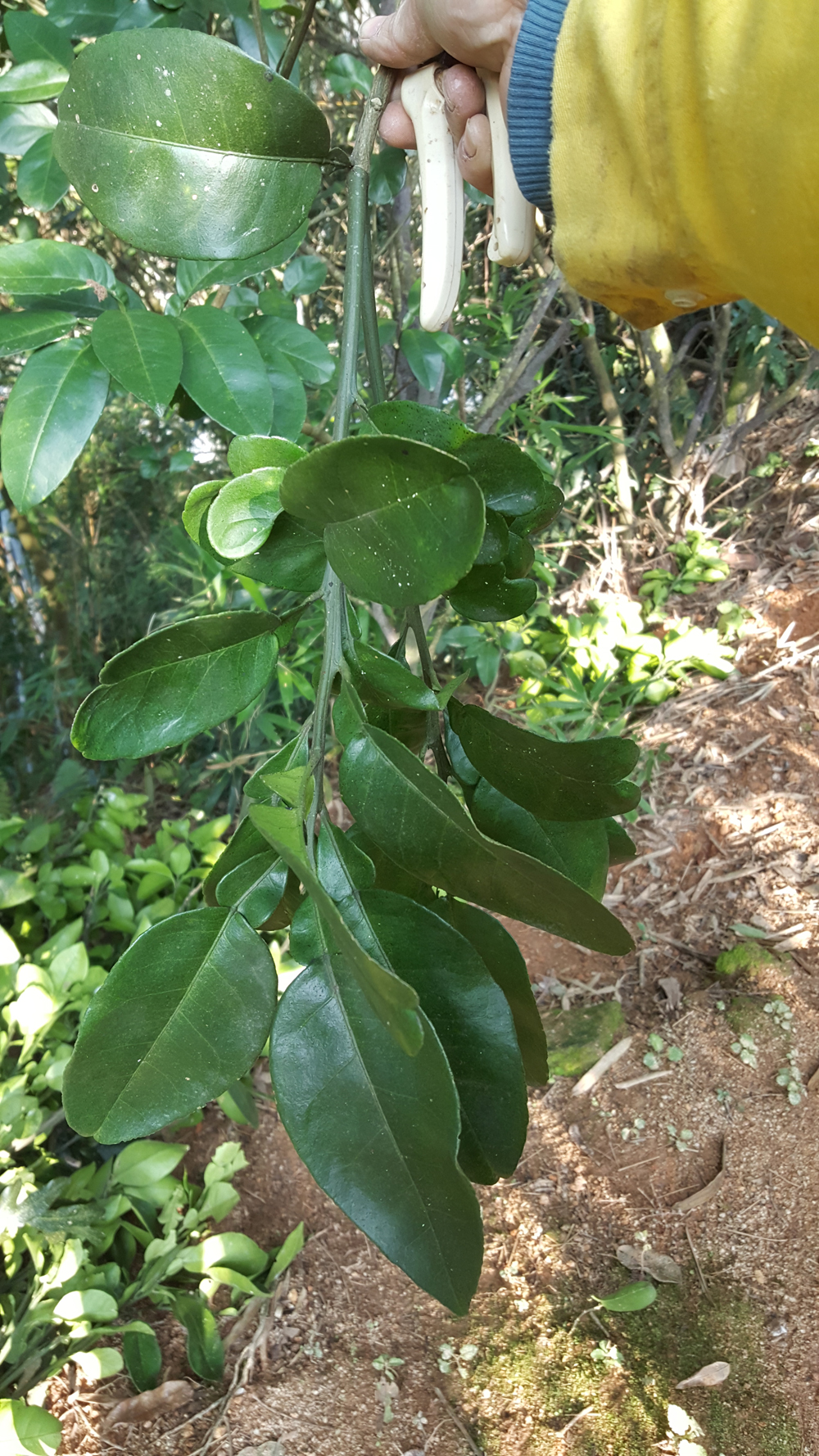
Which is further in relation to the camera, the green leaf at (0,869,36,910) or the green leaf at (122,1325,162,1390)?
the green leaf at (0,869,36,910)

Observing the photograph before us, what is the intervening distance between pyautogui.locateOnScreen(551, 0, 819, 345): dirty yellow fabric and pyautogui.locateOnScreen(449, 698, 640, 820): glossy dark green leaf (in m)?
0.25

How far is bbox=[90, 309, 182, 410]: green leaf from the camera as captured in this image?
571 mm

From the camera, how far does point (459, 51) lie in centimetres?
60

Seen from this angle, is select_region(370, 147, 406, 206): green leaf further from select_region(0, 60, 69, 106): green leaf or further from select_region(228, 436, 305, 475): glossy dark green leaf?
select_region(228, 436, 305, 475): glossy dark green leaf

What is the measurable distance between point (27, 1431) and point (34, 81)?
1253mm

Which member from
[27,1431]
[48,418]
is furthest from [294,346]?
[27,1431]

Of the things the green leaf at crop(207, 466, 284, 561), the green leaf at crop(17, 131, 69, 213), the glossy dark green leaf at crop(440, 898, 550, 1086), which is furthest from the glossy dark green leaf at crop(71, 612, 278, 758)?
the green leaf at crop(17, 131, 69, 213)

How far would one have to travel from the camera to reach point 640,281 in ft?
1.64

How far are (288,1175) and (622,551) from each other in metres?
1.79

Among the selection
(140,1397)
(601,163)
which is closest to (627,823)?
(140,1397)

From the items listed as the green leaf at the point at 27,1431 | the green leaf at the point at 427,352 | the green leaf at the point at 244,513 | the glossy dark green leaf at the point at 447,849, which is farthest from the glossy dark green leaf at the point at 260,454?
the green leaf at the point at 27,1431

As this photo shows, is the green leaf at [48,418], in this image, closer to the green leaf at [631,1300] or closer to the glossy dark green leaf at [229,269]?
the glossy dark green leaf at [229,269]

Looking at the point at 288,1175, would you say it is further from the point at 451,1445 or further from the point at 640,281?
the point at 640,281

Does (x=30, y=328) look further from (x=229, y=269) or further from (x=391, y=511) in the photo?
(x=391, y=511)
